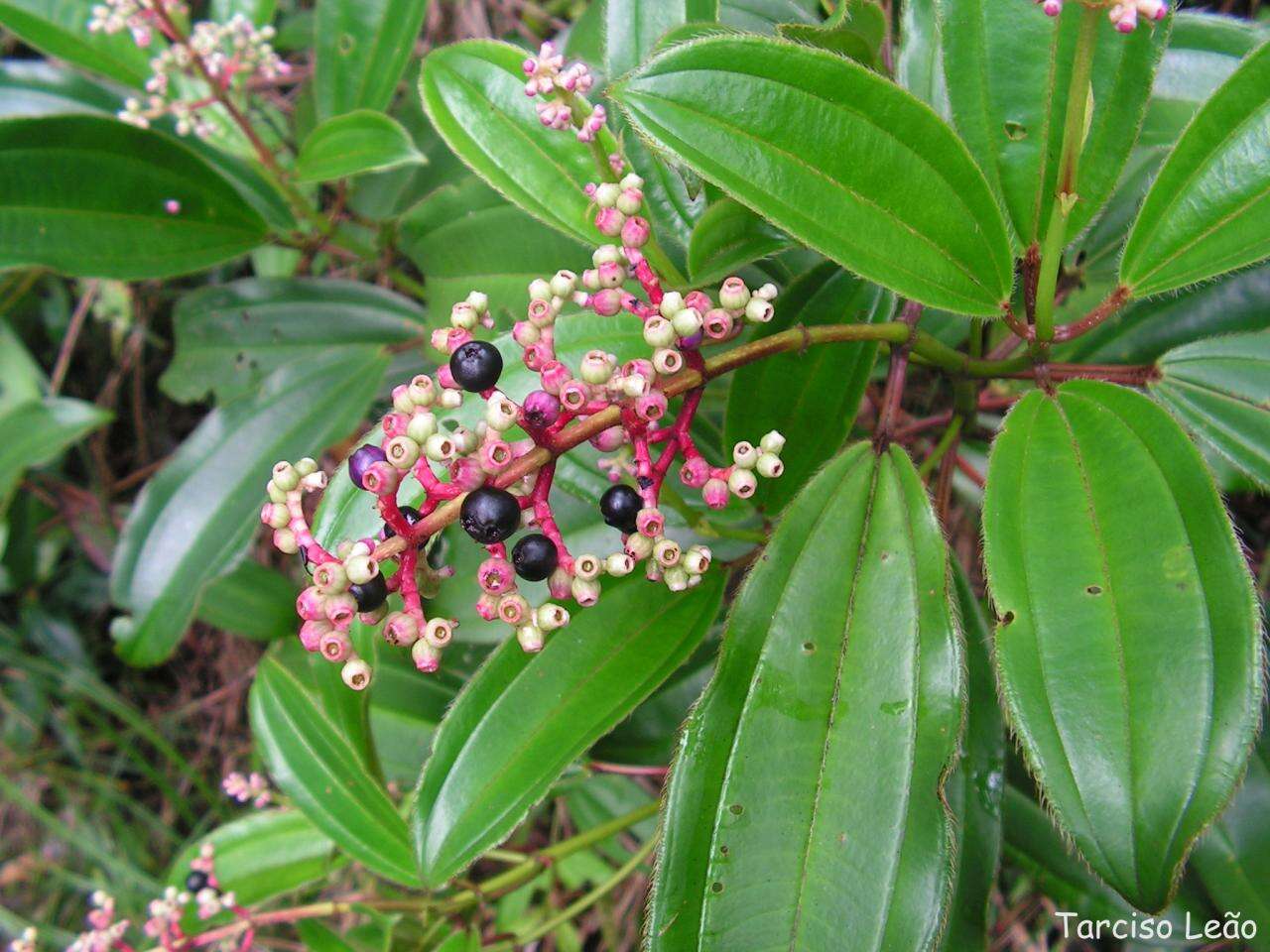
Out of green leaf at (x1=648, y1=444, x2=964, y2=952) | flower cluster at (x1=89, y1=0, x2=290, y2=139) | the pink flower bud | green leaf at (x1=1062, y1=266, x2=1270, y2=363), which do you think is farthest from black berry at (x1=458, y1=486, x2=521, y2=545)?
flower cluster at (x1=89, y1=0, x2=290, y2=139)

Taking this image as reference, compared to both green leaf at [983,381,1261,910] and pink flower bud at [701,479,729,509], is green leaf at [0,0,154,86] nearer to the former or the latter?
pink flower bud at [701,479,729,509]

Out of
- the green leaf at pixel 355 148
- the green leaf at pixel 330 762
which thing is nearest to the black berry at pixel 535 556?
the green leaf at pixel 330 762

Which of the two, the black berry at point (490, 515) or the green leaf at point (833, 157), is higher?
the green leaf at point (833, 157)

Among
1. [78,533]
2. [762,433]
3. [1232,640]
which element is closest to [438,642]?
[762,433]

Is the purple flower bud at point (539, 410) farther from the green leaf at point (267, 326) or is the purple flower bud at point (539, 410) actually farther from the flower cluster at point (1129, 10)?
the green leaf at point (267, 326)

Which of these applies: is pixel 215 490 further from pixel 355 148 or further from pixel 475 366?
pixel 475 366

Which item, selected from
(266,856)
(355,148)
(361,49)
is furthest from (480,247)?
(266,856)

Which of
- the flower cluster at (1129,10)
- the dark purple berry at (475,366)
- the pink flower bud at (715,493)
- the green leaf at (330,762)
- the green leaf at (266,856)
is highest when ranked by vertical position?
the flower cluster at (1129,10)

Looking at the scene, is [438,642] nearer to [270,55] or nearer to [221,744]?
[270,55]
